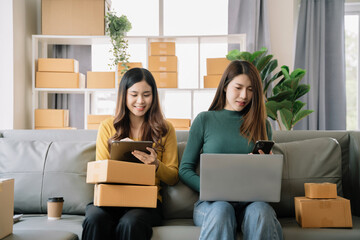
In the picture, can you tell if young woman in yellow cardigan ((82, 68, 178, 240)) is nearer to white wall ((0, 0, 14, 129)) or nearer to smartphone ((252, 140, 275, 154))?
smartphone ((252, 140, 275, 154))

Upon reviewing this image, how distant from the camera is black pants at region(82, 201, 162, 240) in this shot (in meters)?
1.48

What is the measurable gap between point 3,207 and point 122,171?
444 mm

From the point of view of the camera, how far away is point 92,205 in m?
1.66

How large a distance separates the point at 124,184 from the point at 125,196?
5cm

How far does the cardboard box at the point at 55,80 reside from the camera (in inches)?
144

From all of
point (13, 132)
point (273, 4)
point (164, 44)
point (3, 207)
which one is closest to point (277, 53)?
point (273, 4)

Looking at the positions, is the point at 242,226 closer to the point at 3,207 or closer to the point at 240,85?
the point at 240,85

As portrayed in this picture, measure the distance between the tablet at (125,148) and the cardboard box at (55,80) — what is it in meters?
2.24

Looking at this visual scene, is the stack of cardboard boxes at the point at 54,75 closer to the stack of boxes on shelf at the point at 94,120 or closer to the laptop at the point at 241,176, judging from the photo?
the stack of boxes on shelf at the point at 94,120

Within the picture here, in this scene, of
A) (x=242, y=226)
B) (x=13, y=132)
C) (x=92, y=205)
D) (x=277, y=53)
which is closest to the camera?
(x=242, y=226)

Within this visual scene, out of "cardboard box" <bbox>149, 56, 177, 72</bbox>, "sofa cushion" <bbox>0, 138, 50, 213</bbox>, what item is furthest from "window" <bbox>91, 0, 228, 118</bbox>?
"sofa cushion" <bbox>0, 138, 50, 213</bbox>

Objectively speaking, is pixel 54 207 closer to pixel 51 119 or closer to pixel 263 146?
pixel 263 146

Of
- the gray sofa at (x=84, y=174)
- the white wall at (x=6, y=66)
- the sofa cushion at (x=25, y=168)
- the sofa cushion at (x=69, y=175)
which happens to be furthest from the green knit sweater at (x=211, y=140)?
the white wall at (x=6, y=66)

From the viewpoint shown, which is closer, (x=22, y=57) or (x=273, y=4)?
(x=22, y=57)
